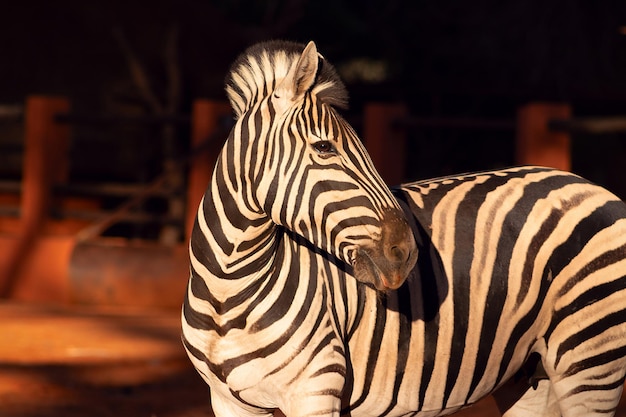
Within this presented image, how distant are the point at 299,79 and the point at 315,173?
1.02 ft

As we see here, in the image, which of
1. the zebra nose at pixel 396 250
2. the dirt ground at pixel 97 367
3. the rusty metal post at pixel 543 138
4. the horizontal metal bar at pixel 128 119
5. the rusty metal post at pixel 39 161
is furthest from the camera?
the rusty metal post at pixel 39 161

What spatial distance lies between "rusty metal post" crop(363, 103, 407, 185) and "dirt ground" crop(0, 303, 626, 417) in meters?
2.29

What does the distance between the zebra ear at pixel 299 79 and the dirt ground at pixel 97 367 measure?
287cm

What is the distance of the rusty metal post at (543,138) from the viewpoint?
26.1 ft

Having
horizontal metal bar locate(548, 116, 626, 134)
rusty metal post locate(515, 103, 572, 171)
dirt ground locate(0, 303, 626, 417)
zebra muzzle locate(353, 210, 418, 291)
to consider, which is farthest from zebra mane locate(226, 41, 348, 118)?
rusty metal post locate(515, 103, 572, 171)

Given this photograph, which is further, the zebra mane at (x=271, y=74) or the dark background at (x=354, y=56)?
the dark background at (x=354, y=56)

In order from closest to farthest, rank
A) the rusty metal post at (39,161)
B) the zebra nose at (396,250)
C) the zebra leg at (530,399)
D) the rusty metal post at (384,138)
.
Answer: the zebra nose at (396,250) → the zebra leg at (530,399) → the rusty metal post at (384,138) → the rusty metal post at (39,161)

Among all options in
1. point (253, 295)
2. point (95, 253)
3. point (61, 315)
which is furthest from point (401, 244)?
point (95, 253)

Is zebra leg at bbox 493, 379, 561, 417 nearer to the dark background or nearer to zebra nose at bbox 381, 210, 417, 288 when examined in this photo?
zebra nose at bbox 381, 210, 417, 288

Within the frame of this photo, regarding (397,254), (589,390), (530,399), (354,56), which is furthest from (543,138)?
(354,56)

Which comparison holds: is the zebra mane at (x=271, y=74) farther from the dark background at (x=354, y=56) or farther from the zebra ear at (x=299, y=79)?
the dark background at (x=354, y=56)

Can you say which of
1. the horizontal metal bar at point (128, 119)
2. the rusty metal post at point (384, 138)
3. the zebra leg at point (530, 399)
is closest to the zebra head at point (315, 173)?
the zebra leg at point (530, 399)

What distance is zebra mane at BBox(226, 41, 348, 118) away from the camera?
318 cm

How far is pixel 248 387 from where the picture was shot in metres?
3.17
